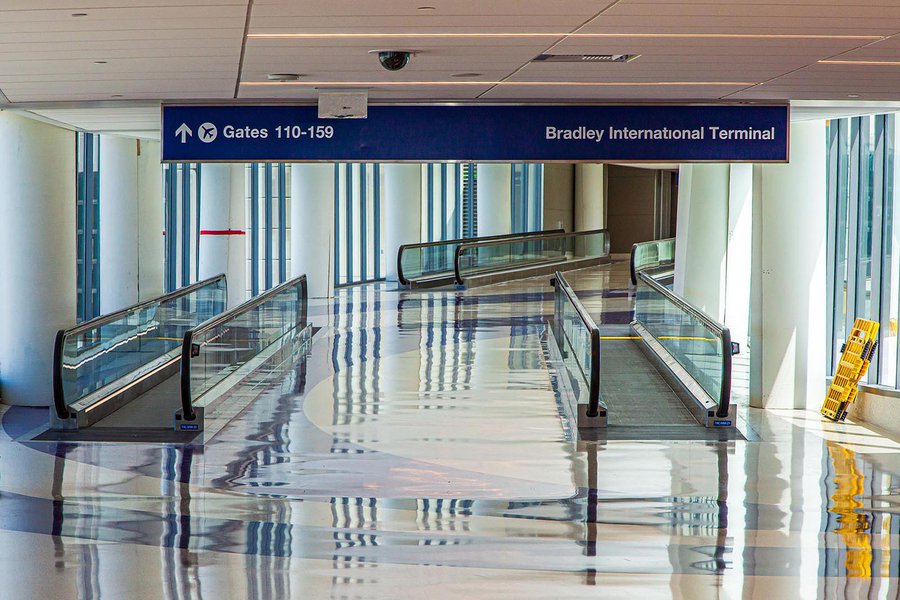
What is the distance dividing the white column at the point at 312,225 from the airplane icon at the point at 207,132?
14812mm

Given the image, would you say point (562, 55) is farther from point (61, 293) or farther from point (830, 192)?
point (830, 192)

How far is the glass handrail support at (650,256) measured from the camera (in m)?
27.1

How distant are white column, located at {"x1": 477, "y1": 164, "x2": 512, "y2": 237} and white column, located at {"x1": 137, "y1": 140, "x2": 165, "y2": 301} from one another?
16342mm

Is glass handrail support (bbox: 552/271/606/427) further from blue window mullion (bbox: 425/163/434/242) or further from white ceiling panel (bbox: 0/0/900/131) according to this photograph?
blue window mullion (bbox: 425/163/434/242)

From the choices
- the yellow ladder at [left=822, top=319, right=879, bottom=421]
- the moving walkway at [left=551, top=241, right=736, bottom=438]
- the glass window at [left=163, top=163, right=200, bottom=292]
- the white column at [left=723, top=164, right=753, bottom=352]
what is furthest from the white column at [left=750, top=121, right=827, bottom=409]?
the glass window at [left=163, top=163, right=200, bottom=292]

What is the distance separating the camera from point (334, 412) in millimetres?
11523

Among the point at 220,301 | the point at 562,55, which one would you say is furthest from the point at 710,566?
the point at 220,301

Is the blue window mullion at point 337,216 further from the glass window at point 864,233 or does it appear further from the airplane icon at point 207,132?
the airplane icon at point 207,132

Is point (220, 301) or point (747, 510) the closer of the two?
point (747, 510)

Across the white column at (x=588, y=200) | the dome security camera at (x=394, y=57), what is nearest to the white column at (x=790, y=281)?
the dome security camera at (x=394, y=57)

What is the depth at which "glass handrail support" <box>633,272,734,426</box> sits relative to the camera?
36.5 ft

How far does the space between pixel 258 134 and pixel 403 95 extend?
1283 mm

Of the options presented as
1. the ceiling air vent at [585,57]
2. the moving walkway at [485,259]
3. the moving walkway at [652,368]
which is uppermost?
the ceiling air vent at [585,57]

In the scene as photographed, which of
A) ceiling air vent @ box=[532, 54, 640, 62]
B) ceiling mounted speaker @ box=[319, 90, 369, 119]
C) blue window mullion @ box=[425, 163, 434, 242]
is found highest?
blue window mullion @ box=[425, 163, 434, 242]
